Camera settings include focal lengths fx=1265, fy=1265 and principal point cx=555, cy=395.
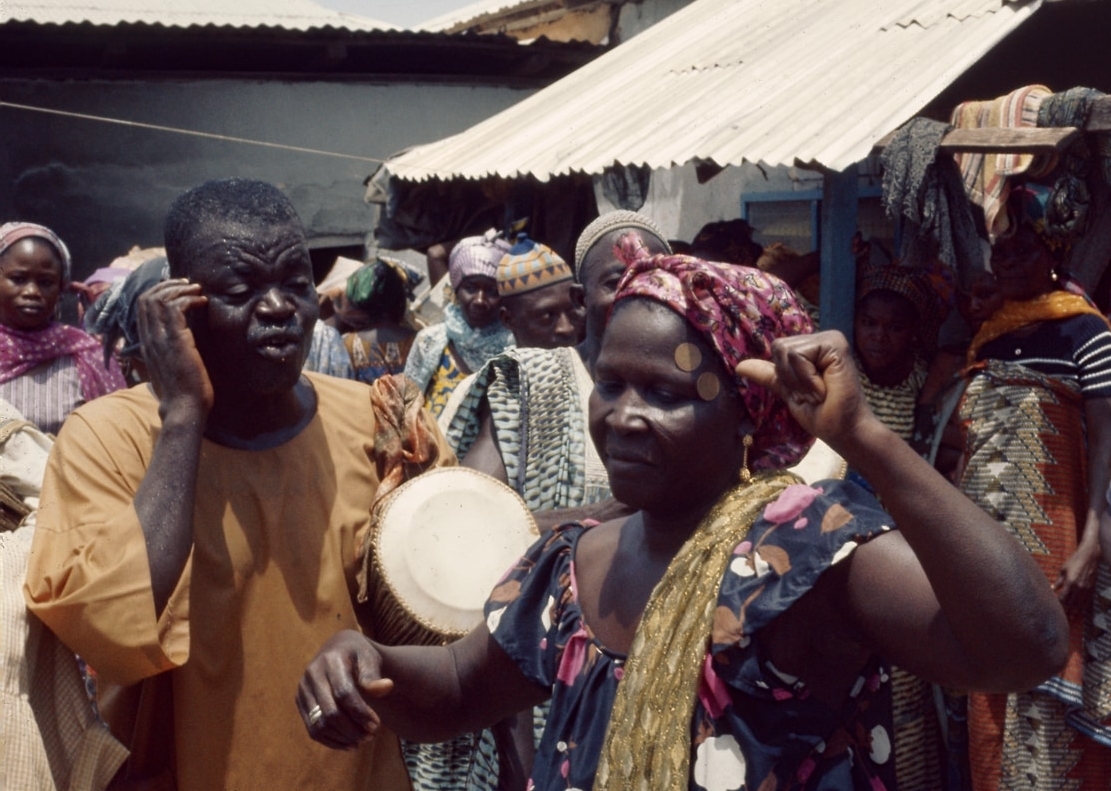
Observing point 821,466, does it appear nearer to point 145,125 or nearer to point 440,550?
point 440,550

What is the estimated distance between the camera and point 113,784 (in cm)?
249

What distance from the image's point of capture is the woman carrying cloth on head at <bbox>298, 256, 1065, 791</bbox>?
162 cm

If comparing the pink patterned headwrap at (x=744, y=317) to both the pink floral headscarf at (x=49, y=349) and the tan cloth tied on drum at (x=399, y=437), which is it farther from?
the pink floral headscarf at (x=49, y=349)

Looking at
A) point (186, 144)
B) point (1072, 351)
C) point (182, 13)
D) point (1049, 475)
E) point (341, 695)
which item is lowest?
point (1049, 475)

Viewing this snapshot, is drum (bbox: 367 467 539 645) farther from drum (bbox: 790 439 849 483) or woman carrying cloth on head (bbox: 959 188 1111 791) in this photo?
woman carrying cloth on head (bbox: 959 188 1111 791)

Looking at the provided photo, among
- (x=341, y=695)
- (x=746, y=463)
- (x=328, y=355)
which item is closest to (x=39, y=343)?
(x=328, y=355)

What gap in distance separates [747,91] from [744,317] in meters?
4.21

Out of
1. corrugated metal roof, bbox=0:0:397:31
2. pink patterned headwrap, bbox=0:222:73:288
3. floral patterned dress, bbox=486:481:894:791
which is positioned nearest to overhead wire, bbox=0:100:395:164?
corrugated metal roof, bbox=0:0:397:31

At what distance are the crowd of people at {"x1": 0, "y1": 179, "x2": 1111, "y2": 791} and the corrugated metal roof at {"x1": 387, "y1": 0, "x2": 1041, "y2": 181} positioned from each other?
3.90ft

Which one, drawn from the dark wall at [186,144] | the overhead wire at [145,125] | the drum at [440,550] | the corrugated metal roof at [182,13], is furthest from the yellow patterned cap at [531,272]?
the dark wall at [186,144]

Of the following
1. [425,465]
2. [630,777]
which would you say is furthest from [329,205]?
[630,777]

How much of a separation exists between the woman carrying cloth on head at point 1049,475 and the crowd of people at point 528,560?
0.10 feet

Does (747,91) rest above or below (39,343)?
above

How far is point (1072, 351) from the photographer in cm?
430
